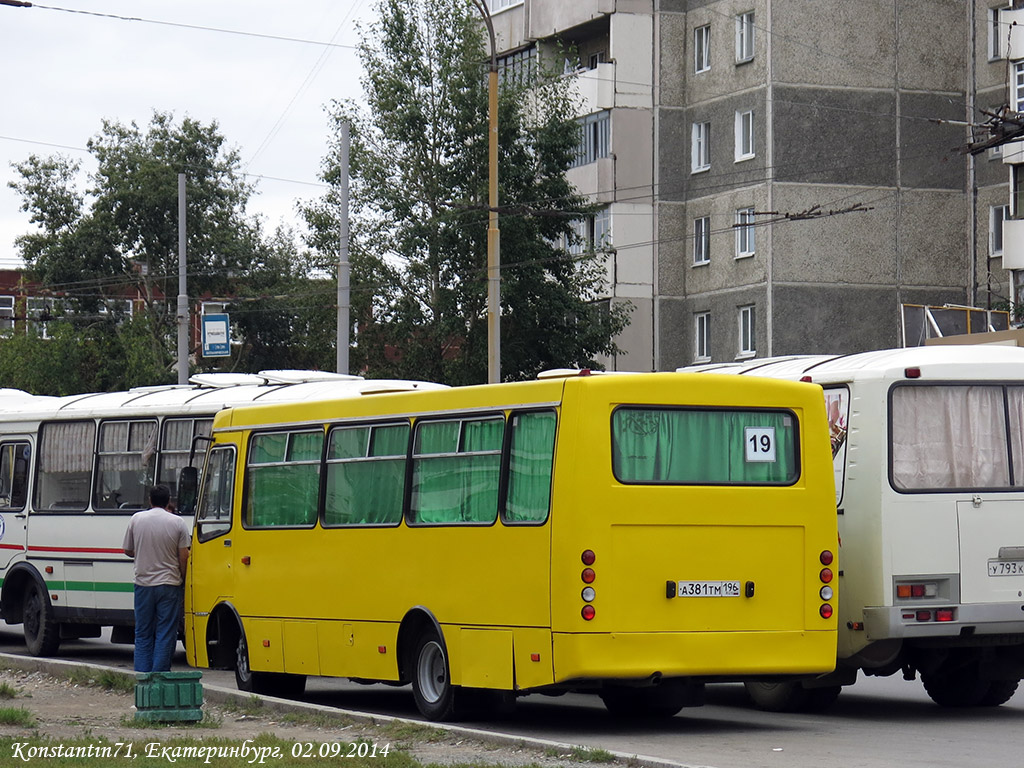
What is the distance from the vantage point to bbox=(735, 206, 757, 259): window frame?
4738 cm

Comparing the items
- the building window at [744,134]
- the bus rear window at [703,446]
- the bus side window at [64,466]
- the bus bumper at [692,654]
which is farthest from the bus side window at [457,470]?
the building window at [744,134]

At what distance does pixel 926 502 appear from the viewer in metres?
14.5

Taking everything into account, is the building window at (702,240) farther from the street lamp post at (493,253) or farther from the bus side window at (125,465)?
the bus side window at (125,465)

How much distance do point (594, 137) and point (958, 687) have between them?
36323mm

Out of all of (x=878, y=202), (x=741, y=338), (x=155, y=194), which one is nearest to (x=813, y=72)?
(x=878, y=202)

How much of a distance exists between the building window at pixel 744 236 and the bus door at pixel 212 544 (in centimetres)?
3096

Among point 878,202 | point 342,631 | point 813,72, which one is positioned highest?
point 813,72

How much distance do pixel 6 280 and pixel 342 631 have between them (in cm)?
8581

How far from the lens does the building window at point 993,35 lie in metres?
48.0

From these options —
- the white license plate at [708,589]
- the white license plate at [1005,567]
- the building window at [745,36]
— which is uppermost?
the building window at [745,36]

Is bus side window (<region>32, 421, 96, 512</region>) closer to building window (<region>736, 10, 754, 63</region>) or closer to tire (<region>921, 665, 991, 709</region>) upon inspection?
tire (<region>921, 665, 991, 709</region>)

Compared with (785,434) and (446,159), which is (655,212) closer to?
(446,159)

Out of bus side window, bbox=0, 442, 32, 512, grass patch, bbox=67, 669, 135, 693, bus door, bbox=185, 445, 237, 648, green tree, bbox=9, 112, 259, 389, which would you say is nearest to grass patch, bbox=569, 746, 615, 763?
grass patch, bbox=67, 669, 135, 693

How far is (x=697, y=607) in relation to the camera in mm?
13031
